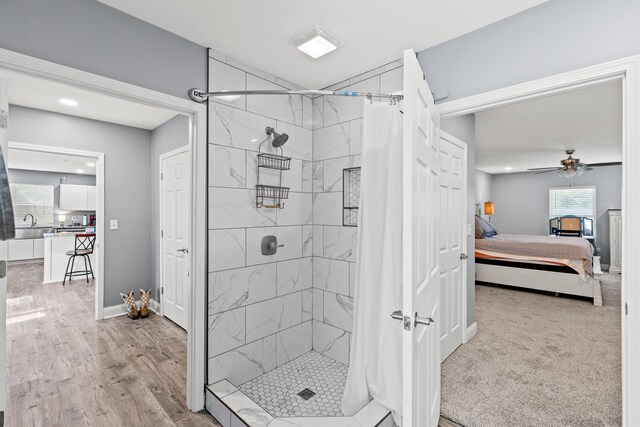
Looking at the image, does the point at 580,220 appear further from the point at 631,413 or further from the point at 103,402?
the point at 103,402

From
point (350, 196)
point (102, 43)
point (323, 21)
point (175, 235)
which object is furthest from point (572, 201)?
point (102, 43)

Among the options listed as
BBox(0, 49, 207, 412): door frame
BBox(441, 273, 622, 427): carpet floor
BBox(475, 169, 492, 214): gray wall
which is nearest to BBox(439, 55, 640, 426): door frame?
BBox(441, 273, 622, 427): carpet floor

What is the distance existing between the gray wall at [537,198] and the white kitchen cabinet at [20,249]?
490 inches

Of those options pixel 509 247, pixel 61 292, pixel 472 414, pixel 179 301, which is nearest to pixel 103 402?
pixel 179 301

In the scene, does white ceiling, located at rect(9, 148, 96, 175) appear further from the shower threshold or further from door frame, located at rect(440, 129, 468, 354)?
door frame, located at rect(440, 129, 468, 354)

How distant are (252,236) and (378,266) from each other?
3.42 ft

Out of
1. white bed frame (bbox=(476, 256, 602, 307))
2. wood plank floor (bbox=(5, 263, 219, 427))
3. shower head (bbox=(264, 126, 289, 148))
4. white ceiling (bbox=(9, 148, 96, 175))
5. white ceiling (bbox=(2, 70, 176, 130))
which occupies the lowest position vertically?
wood plank floor (bbox=(5, 263, 219, 427))

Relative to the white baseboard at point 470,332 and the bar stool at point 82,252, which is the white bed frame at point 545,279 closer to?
the white baseboard at point 470,332

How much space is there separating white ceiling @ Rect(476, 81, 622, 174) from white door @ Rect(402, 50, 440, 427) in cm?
164

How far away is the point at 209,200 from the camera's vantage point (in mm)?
2174

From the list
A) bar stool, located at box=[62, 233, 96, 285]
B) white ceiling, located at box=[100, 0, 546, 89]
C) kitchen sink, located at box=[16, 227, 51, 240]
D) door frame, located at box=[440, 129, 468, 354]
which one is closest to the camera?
white ceiling, located at box=[100, 0, 546, 89]

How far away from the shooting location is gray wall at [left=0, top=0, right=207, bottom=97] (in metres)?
1.46

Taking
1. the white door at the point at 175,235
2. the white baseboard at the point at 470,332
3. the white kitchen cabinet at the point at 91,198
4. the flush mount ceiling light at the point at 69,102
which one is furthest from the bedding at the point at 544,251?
the white kitchen cabinet at the point at 91,198

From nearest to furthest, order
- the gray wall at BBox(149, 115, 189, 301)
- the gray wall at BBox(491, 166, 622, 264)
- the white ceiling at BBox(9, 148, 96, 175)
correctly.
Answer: the gray wall at BBox(149, 115, 189, 301), the white ceiling at BBox(9, 148, 96, 175), the gray wall at BBox(491, 166, 622, 264)
